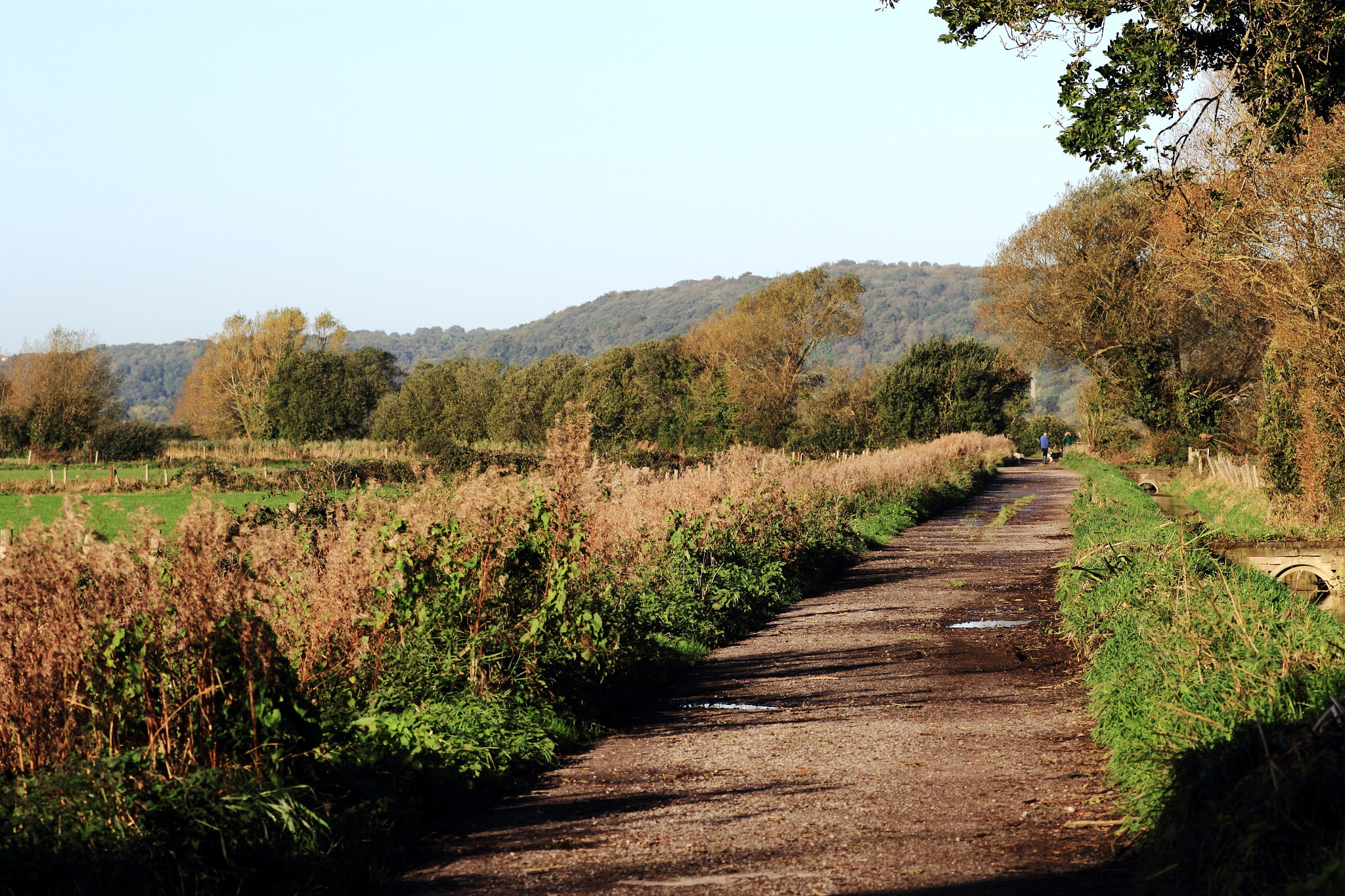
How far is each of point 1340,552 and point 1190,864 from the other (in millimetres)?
16227

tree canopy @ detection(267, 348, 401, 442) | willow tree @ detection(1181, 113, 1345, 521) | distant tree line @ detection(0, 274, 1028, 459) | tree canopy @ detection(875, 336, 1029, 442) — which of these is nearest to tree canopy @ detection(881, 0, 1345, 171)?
willow tree @ detection(1181, 113, 1345, 521)

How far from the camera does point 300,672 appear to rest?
6785 millimetres

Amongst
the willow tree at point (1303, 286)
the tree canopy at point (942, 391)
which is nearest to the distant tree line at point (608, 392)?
the tree canopy at point (942, 391)

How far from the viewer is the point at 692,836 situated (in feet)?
18.0

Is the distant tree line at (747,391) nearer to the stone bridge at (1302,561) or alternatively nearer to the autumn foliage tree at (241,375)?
the autumn foliage tree at (241,375)

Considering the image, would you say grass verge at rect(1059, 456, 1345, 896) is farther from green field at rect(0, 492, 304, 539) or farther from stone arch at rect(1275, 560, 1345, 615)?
green field at rect(0, 492, 304, 539)

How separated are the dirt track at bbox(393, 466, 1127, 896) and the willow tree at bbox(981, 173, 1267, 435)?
3376 centimetres

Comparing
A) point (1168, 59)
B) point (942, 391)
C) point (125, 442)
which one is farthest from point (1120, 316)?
point (125, 442)

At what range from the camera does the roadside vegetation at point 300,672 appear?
4.68 meters

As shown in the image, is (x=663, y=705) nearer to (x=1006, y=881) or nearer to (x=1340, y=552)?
(x=1006, y=881)

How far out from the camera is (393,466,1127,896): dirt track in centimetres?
492

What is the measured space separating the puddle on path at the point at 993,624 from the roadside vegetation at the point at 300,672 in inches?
112

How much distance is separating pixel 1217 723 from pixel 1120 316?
42762 mm

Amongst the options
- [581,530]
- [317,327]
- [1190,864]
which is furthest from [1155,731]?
[317,327]
